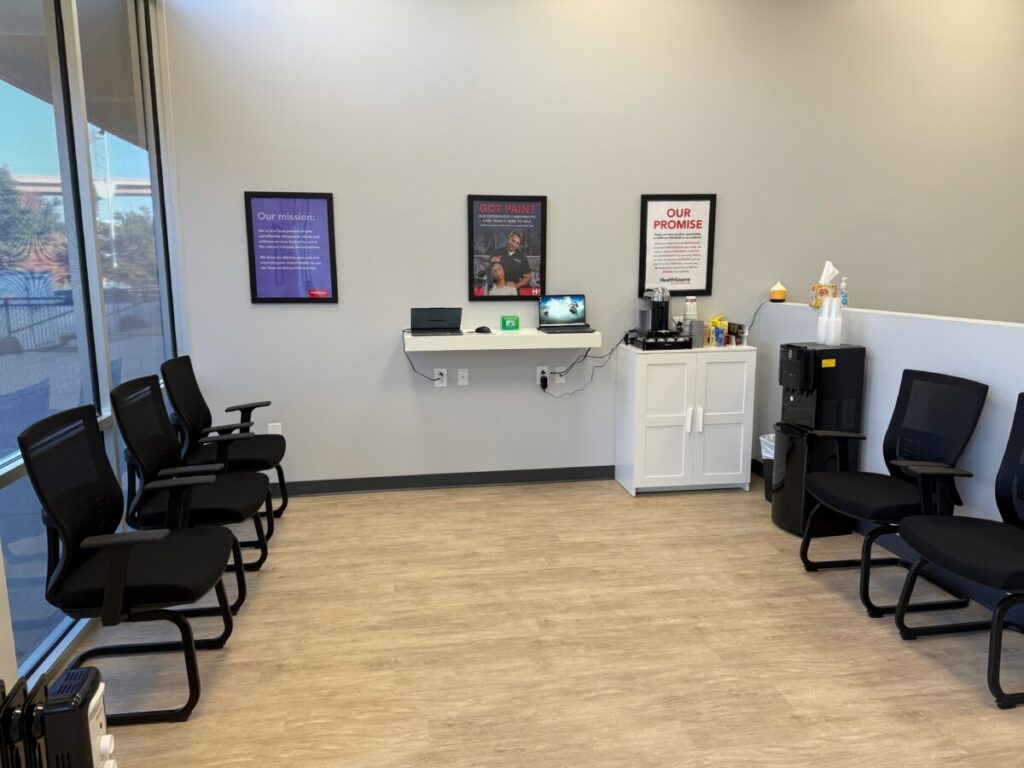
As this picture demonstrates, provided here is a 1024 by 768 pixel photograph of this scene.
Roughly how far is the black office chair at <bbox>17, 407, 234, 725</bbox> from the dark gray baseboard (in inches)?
77.1

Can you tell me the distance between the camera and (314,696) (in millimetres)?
2502

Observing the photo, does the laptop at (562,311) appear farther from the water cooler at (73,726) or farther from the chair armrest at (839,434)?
the water cooler at (73,726)

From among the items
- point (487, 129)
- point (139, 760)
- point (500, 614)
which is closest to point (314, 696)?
point (139, 760)

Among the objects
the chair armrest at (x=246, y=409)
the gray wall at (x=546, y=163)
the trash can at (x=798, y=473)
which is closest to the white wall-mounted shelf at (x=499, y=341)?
the gray wall at (x=546, y=163)

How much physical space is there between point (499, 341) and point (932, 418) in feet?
7.59

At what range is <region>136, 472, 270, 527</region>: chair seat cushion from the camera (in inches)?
115

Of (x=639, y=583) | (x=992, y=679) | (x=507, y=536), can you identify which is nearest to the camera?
(x=992, y=679)

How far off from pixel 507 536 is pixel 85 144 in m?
2.75

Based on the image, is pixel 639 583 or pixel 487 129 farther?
pixel 487 129

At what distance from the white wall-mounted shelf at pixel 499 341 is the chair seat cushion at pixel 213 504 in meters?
1.35

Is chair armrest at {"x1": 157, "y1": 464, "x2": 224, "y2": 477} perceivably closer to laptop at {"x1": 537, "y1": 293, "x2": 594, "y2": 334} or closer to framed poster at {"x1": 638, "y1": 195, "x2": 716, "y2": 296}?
laptop at {"x1": 537, "y1": 293, "x2": 594, "y2": 334}

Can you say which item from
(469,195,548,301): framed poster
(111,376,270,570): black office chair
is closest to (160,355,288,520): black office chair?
(111,376,270,570): black office chair

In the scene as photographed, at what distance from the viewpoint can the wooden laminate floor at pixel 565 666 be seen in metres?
2.24

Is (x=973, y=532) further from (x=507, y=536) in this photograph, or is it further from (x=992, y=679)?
(x=507, y=536)
